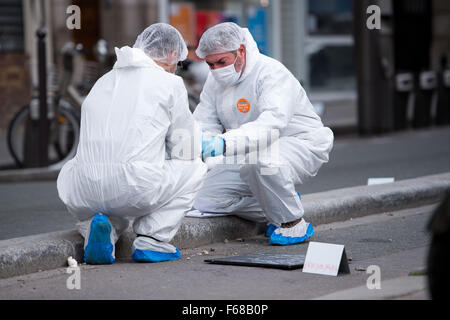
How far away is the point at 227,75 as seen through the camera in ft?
19.6

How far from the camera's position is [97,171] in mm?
5160

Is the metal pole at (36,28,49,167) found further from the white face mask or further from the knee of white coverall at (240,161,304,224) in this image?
the knee of white coverall at (240,161,304,224)

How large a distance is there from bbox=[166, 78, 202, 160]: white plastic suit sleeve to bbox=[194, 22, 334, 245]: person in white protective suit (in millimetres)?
95

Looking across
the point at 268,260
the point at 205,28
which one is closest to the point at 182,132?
the point at 268,260

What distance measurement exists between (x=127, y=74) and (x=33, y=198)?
10.5 feet

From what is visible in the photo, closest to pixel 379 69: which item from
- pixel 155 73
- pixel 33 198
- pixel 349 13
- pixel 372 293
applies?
pixel 349 13

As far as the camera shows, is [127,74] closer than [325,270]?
No

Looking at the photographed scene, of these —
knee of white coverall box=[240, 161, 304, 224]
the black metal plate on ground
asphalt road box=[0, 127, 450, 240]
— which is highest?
knee of white coverall box=[240, 161, 304, 224]

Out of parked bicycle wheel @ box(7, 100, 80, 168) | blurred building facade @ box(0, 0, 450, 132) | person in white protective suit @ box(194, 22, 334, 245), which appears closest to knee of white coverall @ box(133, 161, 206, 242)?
person in white protective suit @ box(194, 22, 334, 245)

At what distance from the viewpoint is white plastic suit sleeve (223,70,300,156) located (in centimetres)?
554

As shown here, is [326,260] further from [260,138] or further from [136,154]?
[136,154]

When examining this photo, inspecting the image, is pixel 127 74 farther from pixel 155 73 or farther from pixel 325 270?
pixel 325 270

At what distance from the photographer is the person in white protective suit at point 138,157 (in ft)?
16.8

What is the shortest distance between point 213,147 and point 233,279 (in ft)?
3.01
